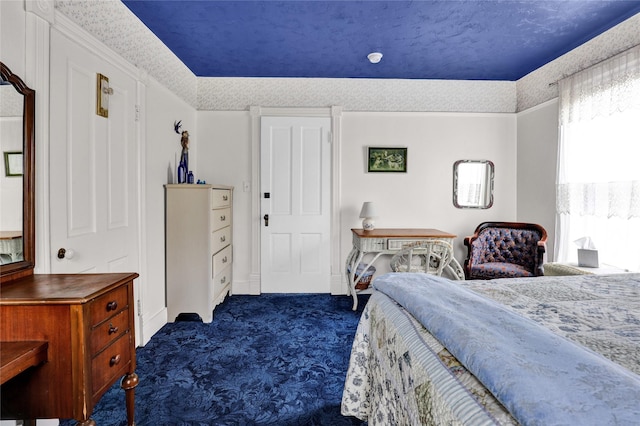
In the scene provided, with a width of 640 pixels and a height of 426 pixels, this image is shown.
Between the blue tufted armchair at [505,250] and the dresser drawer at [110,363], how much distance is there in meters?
3.14

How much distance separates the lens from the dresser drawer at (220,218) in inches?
121

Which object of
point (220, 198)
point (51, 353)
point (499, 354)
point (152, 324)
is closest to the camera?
point (499, 354)

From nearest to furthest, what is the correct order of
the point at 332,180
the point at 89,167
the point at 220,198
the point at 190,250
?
the point at 89,167 < the point at 190,250 < the point at 220,198 < the point at 332,180

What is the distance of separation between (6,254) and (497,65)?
4301 millimetres

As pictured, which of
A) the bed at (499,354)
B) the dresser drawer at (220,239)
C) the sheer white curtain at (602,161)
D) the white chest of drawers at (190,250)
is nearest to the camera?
the bed at (499,354)

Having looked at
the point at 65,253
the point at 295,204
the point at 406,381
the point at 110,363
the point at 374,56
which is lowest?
the point at 110,363

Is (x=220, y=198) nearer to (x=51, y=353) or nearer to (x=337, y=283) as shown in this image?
(x=337, y=283)

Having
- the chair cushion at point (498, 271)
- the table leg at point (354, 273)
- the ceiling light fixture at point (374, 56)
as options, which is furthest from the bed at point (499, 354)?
the ceiling light fixture at point (374, 56)

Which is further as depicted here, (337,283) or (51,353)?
(337,283)

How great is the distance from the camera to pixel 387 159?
12.9 feet

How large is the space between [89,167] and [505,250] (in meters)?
3.99

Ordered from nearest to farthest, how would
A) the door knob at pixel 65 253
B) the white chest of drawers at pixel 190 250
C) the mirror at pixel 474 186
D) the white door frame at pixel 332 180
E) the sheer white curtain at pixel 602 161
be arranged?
the door knob at pixel 65 253, the sheer white curtain at pixel 602 161, the white chest of drawers at pixel 190 250, the white door frame at pixel 332 180, the mirror at pixel 474 186

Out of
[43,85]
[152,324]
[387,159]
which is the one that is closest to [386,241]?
[387,159]

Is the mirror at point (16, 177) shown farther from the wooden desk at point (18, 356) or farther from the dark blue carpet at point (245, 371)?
the dark blue carpet at point (245, 371)
